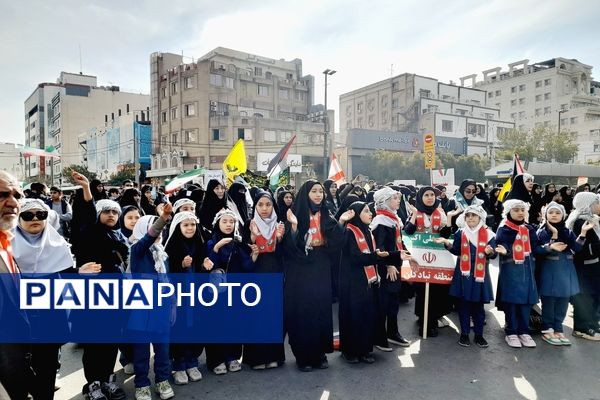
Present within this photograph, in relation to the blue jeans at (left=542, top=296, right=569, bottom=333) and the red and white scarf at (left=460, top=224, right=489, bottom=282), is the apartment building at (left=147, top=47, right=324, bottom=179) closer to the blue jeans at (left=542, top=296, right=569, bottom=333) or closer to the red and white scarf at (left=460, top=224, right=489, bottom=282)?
the red and white scarf at (left=460, top=224, right=489, bottom=282)

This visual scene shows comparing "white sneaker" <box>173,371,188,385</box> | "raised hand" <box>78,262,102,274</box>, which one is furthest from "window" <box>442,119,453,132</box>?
"raised hand" <box>78,262,102,274</box>

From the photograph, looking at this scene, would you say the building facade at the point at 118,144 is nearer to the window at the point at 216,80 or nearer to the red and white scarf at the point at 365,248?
the window at the point at 216,80

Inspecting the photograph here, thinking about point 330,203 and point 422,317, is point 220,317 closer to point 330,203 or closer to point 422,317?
point 422,317

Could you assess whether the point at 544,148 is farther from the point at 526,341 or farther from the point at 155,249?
the point at 155,249

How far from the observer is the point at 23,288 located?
9.11ft

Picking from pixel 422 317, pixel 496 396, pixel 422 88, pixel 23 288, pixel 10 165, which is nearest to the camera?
pixel 23 288

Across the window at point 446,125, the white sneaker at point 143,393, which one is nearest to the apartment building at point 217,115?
the window at point 446,125

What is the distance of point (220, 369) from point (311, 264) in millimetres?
1372

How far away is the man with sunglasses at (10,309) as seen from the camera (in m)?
2.19

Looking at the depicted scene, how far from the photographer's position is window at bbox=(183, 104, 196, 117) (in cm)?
4019

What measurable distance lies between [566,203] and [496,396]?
21.5ft

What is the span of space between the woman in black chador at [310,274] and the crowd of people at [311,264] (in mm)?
11

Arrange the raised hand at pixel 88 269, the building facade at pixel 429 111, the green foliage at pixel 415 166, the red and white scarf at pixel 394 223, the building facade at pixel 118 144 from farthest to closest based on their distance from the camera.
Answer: the building facade at pixel 429 111 < the building facade at pixel 118 144 < the green foliage at pixel 415 166 < the red and white scarf at pixel 394 223 < the raised hand at pixel 88 269

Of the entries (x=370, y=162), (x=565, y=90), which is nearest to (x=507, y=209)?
(x=370, y=162)
